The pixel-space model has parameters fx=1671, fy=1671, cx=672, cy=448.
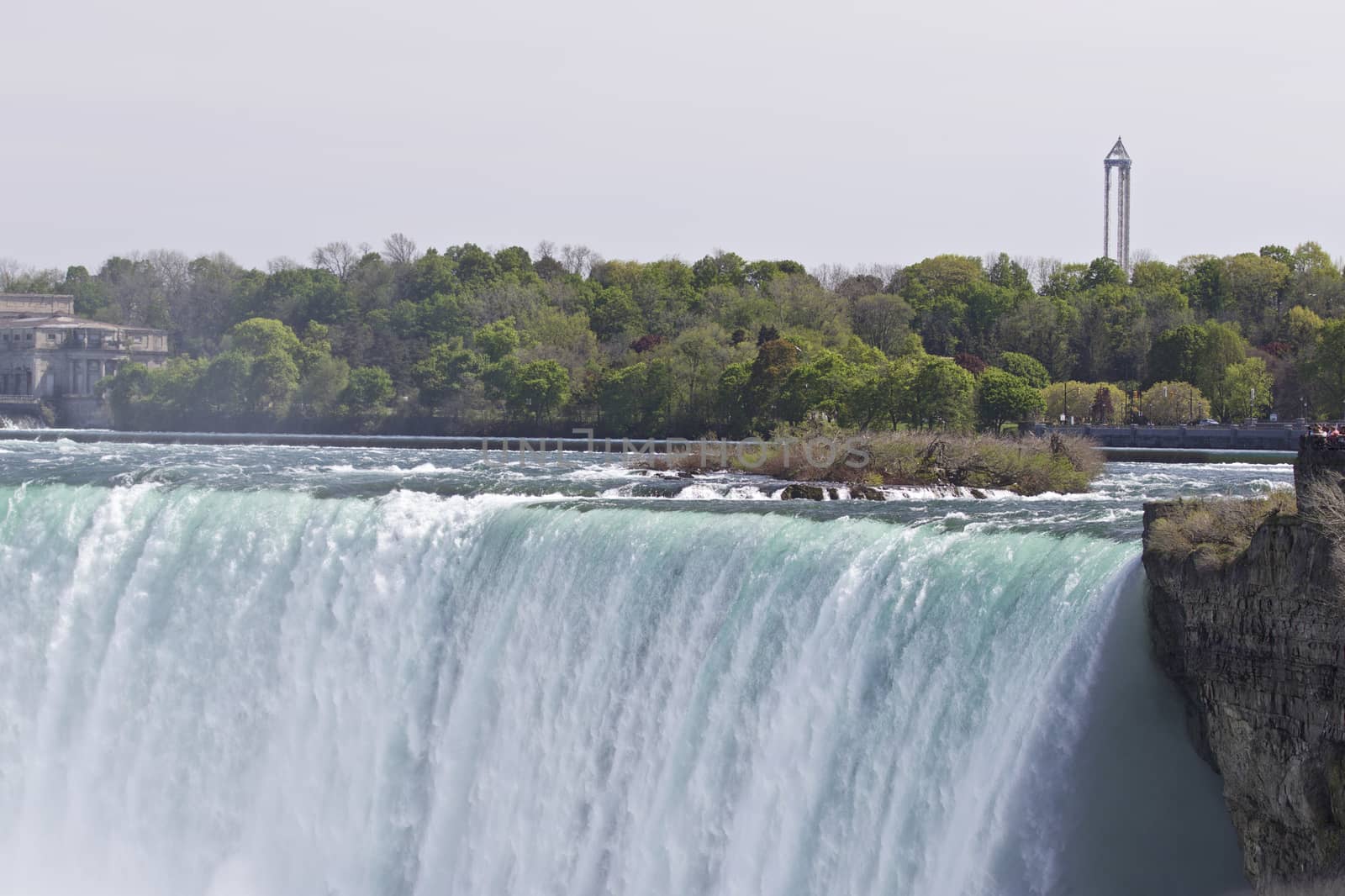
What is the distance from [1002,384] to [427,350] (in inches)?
2296

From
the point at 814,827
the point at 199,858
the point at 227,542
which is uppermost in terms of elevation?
the point at 227,542

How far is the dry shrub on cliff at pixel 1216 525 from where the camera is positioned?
1628cm

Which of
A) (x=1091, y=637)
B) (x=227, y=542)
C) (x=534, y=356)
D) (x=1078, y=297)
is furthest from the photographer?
(x=1078, y=297)

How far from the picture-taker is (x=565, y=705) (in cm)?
2117

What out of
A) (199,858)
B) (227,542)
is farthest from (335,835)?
(227,542)

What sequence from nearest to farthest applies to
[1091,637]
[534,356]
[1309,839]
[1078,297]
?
[1309,839], [1091,637], [534,356], [1078,297]

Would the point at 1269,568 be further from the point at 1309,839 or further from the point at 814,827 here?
the point at 814,827

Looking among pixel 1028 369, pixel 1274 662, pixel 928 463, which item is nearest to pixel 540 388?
pixel 1028 369

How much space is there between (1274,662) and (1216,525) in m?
2.39

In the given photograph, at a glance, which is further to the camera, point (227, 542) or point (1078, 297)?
point (1078, 297)

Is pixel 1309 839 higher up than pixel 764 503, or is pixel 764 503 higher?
pixel 764 503

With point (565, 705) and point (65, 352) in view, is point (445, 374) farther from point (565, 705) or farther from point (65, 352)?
point (565, 705)

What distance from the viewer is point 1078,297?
10262 centimetres

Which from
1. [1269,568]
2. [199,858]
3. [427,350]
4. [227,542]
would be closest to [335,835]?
[199,858]
